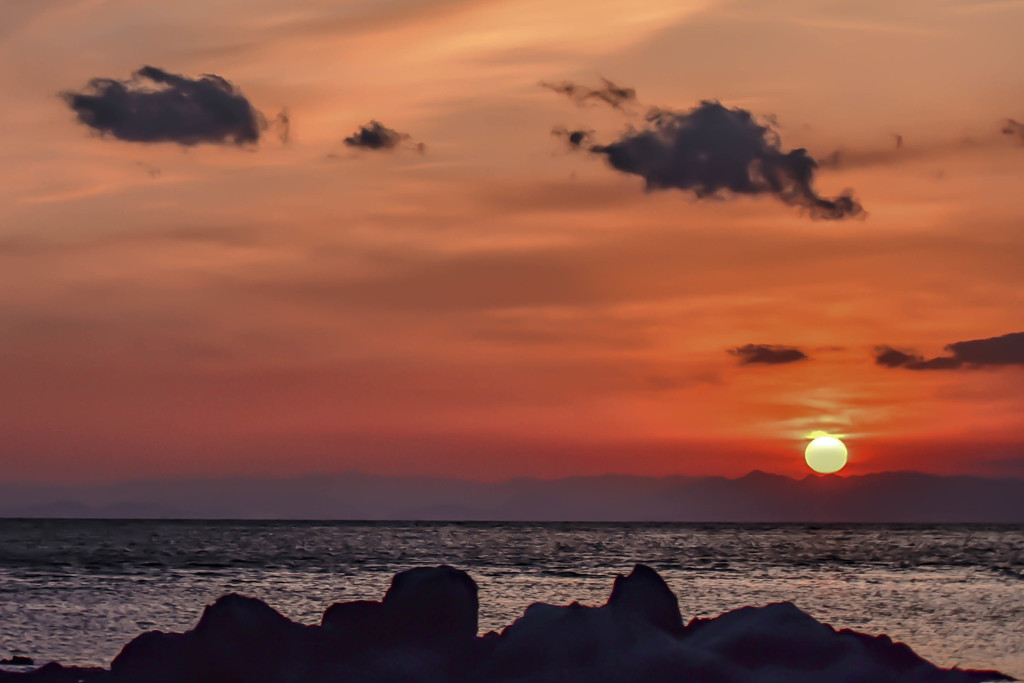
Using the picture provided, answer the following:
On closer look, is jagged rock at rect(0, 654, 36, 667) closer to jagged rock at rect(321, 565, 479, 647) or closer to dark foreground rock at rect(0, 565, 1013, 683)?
dark foreground rock at rect(0, 565, 1013, 683)

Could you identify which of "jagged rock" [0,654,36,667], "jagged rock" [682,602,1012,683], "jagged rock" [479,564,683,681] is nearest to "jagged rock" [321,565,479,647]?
"jagged rock" [479,564,683,681]

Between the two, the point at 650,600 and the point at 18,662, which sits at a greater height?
the point at 650,600

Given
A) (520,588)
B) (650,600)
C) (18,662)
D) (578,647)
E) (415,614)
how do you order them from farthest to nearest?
(520,588) → (18,662) → (650,600) → (415,614) → (578,647)

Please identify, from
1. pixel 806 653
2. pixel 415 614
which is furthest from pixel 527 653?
pixel 806 653

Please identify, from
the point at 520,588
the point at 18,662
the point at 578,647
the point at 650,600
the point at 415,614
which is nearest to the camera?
the point at 578,647

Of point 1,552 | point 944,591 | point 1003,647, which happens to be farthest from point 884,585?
point 1,552

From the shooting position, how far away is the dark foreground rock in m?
3.40

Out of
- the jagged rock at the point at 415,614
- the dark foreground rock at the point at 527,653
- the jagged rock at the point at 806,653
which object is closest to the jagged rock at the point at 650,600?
the dark foreground rock at the point at 527,653

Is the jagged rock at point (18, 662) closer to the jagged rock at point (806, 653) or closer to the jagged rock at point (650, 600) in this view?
the jagged rock at point (650, 600)

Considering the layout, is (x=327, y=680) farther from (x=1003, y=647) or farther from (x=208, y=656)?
(x=1003, y=647)

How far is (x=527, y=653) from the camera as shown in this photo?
11.6ft

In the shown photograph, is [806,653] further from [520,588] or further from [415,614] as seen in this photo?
[520,588]

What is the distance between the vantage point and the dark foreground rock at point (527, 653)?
3404mm

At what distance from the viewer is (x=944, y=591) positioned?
2741 cm
